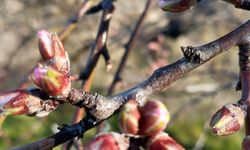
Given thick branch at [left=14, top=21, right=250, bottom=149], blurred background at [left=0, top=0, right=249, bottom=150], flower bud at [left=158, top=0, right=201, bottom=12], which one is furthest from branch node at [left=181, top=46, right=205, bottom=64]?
blurred background at [left=0, top=0, right=249, bottom=150]

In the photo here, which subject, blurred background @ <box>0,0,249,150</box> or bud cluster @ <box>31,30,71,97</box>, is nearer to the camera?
bud cluster @ <box>31,30,71,97</box>

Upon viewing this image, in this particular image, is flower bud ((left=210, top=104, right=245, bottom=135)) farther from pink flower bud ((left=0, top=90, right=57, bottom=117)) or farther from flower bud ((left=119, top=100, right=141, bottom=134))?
A: pink flower bud ((left=0, top=90, right=57, bottom=117))

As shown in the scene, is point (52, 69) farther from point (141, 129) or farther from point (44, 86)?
point (141, 129)

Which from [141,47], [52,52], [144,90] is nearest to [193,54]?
[144,90]

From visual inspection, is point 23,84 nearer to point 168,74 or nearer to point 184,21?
point 168,74

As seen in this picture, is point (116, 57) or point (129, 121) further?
point (116, 57)

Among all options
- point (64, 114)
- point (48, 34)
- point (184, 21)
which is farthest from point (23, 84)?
point (64, 114)
